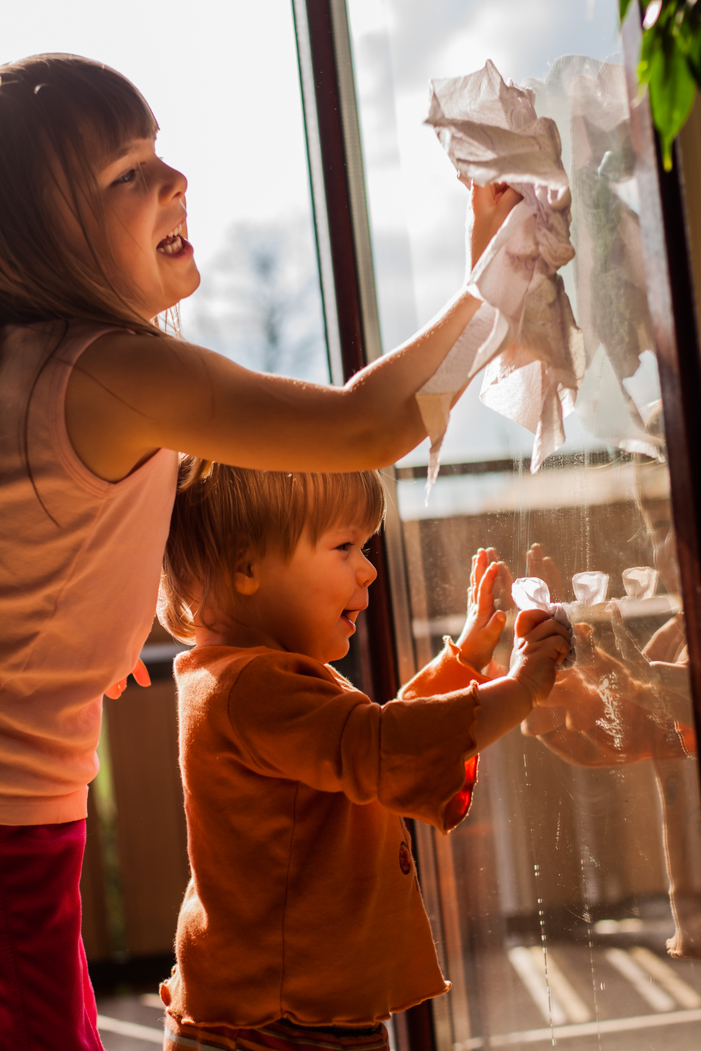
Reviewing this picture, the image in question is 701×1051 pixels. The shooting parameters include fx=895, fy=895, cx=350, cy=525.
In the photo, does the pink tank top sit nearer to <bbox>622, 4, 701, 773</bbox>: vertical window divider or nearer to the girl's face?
the girl's face

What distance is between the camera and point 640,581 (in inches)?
26.2

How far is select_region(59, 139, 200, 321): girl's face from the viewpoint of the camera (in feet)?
2.52

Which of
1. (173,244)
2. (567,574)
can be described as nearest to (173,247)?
(173,244)

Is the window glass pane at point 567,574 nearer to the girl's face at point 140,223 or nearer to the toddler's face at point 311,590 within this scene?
the toddler's face at point 311,590

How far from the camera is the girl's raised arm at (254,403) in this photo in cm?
65

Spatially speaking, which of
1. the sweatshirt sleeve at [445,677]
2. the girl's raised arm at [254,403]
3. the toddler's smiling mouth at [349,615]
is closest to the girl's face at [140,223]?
the girl's raised arm at [254,403]

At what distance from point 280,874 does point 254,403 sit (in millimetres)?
419

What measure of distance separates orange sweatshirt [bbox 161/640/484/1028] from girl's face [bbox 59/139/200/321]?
1.11ft

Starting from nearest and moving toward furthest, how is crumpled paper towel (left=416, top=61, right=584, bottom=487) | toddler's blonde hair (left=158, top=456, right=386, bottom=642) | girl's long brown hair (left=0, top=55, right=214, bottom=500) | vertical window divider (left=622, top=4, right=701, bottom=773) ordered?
1. vertical window divider (left=622, top=4, right=701, bottom=773)
2. crumpled paper towel (left=416, top=61, right=584, bottom=487)
3. girl's long brown hair (left=0, top=55, right=214, bottom=500)
4. toddler's blonde hair (left=158, top=456, right=386, bottom=642)

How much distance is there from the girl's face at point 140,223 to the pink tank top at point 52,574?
0.32 ft

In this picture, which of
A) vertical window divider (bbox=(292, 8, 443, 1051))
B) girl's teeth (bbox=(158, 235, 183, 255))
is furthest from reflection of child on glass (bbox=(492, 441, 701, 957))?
girl's teeth (bbox=(158, 235, 183, 255))

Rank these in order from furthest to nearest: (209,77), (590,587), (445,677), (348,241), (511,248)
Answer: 1. (209,77)
2. (348,241)
3. (445,677)
4. (590,587)
5. (511,248)

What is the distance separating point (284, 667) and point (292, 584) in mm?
103

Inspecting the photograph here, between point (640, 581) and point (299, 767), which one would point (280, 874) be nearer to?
point (299, 767)
